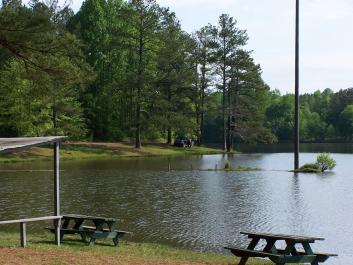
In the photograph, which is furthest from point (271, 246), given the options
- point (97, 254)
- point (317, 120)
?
point (317, 120)

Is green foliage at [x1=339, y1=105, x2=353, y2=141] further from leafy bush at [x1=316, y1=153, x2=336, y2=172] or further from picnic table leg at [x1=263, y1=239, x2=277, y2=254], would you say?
picnic table leg at [x1=263, y1=239, x2=277, y2=254]

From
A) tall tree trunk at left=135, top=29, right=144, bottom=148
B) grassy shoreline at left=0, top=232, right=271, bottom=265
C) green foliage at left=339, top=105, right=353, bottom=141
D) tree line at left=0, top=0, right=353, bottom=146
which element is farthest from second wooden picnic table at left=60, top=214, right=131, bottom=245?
green foliage at left=339, top=105, right=353, bottom=141

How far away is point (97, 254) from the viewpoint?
442 inches

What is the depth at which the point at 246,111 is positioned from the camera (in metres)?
75.4

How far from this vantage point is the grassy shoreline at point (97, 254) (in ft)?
32.7

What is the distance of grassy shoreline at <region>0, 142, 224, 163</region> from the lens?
49625 mm

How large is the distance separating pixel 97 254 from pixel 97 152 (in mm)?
45807

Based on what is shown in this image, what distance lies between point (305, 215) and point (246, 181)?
12.0 meters

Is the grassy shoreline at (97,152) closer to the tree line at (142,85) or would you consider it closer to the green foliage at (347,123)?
the tree line at (142,85)

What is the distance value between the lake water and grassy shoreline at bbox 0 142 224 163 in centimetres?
1463

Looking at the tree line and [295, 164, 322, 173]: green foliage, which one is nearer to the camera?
[295, 164, 322, 173]: green foliage

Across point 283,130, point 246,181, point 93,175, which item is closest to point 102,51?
point 93,175

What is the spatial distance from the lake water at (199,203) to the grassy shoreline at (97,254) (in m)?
1.39

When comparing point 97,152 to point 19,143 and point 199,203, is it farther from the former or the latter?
point 19,143
